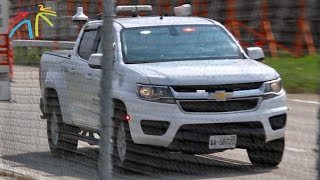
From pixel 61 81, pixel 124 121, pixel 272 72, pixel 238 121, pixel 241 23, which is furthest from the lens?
pixel 61 81

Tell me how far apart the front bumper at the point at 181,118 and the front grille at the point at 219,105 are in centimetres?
6

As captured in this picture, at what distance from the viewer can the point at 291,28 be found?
3660mm

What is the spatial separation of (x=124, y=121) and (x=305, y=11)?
138 inches

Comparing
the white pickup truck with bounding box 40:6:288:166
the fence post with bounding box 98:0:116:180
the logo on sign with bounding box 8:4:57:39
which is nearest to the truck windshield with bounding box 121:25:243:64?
the white pickup truck with bounding box 40:6:288:166

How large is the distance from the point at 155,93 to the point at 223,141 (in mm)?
1280

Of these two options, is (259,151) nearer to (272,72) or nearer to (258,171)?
(258,171)

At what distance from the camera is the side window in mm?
8344

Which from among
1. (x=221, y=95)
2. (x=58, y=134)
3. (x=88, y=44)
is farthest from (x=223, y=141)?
(x=88, y=44)

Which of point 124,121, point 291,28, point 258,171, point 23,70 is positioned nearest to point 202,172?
point 258,171

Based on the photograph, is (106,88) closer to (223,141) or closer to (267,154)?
(223,141)

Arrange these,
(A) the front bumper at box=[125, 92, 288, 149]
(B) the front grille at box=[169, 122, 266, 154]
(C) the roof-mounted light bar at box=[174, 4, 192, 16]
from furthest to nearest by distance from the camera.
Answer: (A) the front bumper at box=[125, 92, 288, 149] → (C) the roof-mounted light bar at box=[174, 4, 192, 16] → (B) the front grille at box=[169, 122, 266, 154]

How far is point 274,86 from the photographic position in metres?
7.45

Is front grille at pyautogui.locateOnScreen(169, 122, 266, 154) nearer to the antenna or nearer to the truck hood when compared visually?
the truck hood

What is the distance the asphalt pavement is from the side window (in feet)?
1.82
